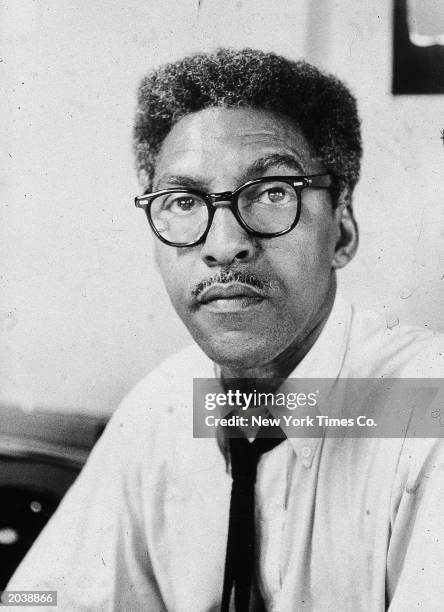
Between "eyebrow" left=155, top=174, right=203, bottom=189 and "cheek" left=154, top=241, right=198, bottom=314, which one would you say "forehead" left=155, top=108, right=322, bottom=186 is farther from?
"cheek" left=154, top=241, right=198, bottom=314

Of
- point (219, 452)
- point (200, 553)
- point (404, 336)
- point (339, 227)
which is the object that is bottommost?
point (200, 553)

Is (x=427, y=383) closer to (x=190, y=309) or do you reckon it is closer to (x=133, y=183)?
(x=190, y=309)

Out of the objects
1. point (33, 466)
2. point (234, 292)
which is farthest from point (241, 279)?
point (33, 466)

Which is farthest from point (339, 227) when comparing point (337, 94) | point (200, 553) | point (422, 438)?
point (200, 553)

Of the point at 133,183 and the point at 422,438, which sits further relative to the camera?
the point at 133,183

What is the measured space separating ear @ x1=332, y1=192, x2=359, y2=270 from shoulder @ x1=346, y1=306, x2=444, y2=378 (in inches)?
3.1

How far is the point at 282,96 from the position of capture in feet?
Result: 3.10

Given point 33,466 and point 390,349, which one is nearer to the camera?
point 390,349

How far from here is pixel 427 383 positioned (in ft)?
3.10

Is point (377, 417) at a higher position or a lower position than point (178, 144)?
lower

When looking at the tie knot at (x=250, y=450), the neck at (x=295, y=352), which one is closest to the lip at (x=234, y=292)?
the neck at (x=295, y=352)

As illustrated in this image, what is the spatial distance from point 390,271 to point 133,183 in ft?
1.44

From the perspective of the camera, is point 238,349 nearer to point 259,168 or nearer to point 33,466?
point 259,168

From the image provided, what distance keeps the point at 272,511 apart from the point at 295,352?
0.83 ft
